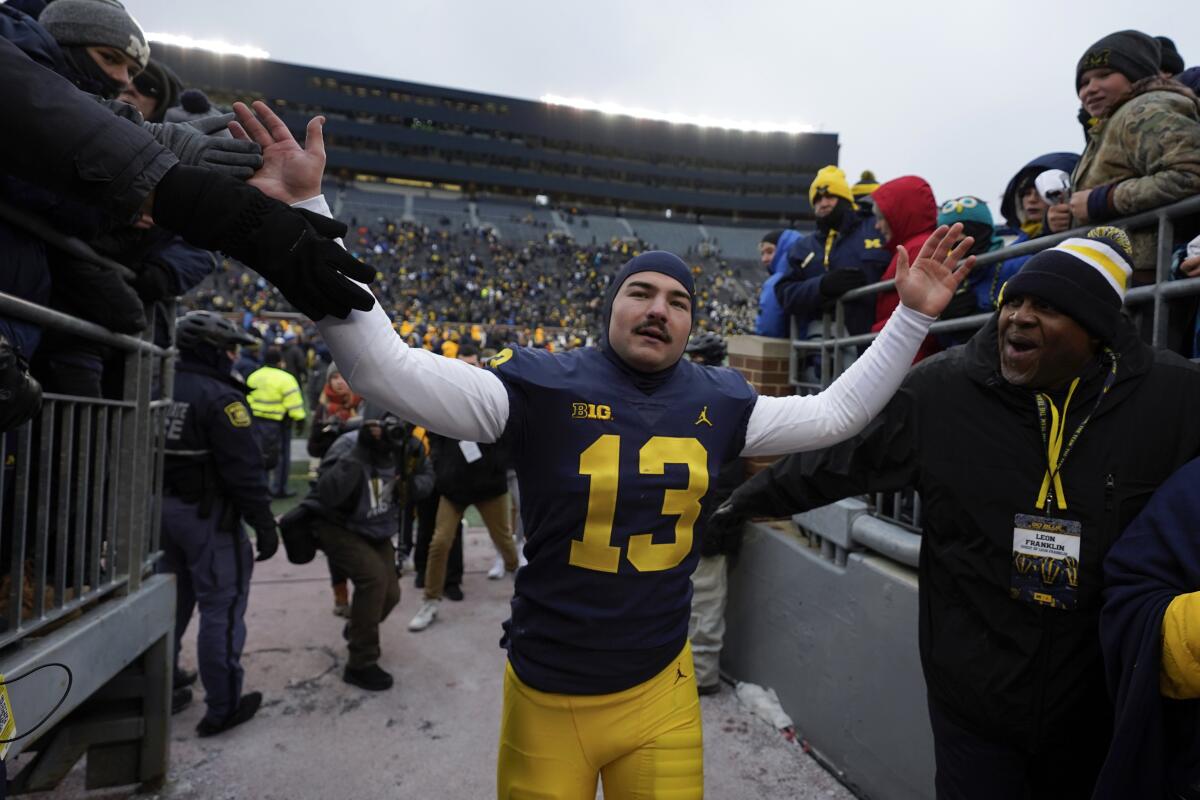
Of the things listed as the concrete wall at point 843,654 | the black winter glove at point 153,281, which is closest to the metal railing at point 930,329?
the concrete wall at point 843,654

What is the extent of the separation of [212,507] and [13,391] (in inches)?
87.2

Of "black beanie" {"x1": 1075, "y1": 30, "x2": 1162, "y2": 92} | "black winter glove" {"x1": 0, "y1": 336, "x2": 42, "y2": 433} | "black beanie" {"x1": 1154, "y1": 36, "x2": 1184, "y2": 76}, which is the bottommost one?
"black winter glove" {"x1": 0, "y1": 336, "x2": 42, "y2": 433}

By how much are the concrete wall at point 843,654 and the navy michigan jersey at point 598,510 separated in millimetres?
1337

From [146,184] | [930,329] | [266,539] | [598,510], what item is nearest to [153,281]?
[266,539]

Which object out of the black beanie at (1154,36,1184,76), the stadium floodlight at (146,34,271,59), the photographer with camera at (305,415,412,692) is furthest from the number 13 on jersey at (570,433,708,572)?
the stadium floodlight at (146,34,271,59)

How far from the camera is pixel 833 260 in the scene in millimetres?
4070

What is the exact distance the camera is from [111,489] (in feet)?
9.11

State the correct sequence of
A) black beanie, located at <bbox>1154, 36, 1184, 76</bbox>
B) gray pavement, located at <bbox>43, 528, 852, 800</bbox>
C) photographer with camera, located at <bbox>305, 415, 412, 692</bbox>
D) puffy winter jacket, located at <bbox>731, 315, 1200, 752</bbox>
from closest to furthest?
puffy winter jacket, located at <bbox>731, 315, 1200, 752</bbox>
gray pavement, located at <bbox>43, 528, 852, 800</bbox>
black beanie, located at <bbox>1154, 36, 1184, 76</bbox>
photographer with camera, located at <bbox>305, 415, 412, 692</bbox>

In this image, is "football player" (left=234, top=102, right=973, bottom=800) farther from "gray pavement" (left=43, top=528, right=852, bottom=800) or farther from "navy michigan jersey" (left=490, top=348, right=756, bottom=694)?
"gray pavement" (left=43, top=528, right=852, bottom=800)

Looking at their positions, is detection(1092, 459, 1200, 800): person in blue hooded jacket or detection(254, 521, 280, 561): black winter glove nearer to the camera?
detection(1092, 459, 1200, 800): person in blue hooded jacket

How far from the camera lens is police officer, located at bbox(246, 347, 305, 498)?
7484mm

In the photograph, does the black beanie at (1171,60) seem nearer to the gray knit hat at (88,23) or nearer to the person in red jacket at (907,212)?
the person in red jacket at (907,212)

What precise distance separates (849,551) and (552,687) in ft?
6.11

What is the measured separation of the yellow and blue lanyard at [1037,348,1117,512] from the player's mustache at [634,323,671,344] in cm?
107
